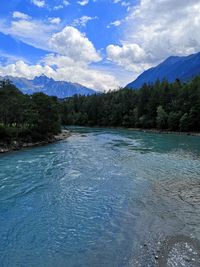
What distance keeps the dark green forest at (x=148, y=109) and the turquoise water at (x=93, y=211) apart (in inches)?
2448

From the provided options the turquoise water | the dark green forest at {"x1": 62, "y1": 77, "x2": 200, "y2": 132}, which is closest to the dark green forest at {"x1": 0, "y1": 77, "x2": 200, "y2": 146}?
the dark green forest at {"x1": 62, "y1": 77, "x2": 200, "y2": 132}

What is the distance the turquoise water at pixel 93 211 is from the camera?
14.7 meters

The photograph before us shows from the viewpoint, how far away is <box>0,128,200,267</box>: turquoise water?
1466cm

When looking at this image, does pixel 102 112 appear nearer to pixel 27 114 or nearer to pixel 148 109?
pixel 148 109

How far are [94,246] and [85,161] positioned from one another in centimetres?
2634

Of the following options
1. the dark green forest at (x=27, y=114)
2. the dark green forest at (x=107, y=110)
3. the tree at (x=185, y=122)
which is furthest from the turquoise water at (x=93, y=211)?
the tree at (x=185, y=122)

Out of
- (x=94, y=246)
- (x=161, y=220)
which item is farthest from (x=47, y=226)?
(x=161, y=220)

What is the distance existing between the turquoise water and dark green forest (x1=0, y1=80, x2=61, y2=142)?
84.6ft

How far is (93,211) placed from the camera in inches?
819

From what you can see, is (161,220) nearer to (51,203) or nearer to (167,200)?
(167,200)

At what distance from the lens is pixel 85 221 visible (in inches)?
745

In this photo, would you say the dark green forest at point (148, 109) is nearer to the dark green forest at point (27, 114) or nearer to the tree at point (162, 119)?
the tree at point (162, 119)

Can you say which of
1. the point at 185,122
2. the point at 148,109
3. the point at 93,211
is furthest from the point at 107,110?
the point at 93,211

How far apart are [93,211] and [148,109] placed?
98.8 m
